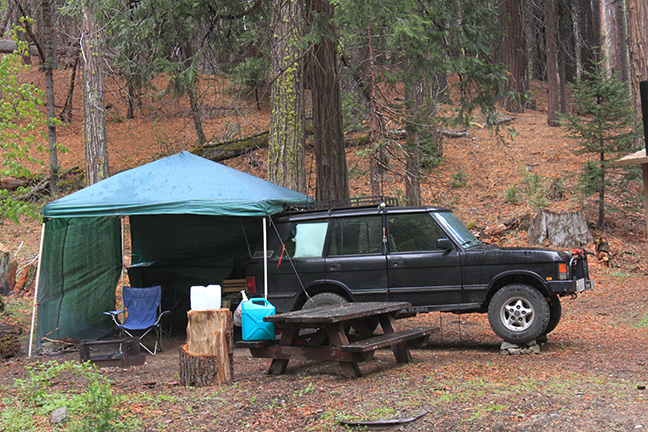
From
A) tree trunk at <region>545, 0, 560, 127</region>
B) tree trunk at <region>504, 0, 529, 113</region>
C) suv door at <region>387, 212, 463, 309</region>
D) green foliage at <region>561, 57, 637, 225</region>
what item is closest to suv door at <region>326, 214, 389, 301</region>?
suv door at <region>387, 212, 463, 309</region>

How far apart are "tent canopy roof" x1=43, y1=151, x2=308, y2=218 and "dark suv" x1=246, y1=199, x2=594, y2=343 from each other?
69cm

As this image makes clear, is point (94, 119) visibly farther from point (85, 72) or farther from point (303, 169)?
point (303, 169)

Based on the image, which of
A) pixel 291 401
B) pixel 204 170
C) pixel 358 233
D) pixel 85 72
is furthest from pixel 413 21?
pixel 85 72

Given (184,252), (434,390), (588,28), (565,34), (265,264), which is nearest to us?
(434,390)

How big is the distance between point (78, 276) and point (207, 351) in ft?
13.9

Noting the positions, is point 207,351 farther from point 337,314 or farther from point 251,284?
point 251,284

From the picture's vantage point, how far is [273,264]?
8.63 m

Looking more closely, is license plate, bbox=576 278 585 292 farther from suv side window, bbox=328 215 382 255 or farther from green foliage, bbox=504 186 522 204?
green foliage, bbox=504 186 522 204

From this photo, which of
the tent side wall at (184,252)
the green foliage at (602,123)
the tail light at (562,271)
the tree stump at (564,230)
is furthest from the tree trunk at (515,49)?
the tail light at (562,271)

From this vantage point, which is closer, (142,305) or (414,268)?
(414,268)

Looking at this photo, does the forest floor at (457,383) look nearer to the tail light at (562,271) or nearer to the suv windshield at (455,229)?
the tail light at (562,271)

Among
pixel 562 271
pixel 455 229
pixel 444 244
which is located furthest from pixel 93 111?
pixel 562 271

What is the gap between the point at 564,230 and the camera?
1377 centimetres

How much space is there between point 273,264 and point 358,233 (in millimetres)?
1313
